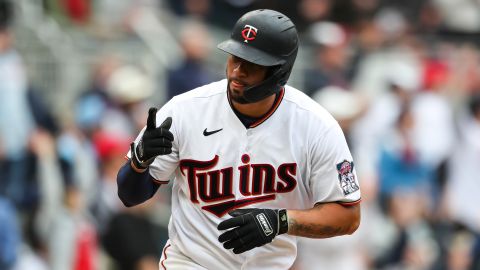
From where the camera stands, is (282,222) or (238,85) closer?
(282,222)

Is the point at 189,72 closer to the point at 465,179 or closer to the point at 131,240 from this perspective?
the point at 131,240

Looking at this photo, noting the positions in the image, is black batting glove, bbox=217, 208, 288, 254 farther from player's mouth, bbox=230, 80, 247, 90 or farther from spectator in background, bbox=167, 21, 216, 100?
spectator in background, bbox=167, 21, 216, 100

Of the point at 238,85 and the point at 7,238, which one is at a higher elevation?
the point at 238,85

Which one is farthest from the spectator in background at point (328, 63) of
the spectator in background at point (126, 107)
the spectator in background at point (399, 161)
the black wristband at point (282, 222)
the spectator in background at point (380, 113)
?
the black wristband at point (282, 222)

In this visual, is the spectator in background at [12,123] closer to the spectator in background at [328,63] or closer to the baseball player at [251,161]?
the spectator in background at [328,63]

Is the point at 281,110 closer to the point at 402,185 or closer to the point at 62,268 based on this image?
the point at 62,268

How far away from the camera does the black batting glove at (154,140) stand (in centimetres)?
554

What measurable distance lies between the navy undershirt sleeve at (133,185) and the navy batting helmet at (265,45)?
0.69 meters

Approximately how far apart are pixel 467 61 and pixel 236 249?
9091mm

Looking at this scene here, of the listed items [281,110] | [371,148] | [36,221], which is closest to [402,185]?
[371,148]

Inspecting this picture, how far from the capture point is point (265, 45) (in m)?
5.70

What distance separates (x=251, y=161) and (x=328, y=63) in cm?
587

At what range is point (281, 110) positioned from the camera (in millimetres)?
5945

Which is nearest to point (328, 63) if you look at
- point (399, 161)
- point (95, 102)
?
point (399, 161)
